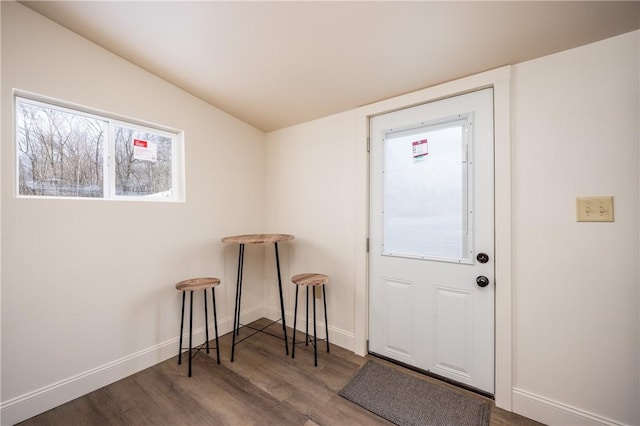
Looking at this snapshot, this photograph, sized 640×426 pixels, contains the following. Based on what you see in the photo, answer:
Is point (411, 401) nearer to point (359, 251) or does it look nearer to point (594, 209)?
point (359, 251)

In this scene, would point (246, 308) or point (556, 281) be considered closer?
point (556, 281)

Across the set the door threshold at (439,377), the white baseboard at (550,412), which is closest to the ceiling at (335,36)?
the white baseboard at (550,412)

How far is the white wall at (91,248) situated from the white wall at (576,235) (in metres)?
2.55

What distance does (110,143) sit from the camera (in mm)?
1979

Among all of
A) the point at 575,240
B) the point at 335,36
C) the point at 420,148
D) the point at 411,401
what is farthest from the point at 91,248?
the point at 575,240

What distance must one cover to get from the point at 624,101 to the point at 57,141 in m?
3.48

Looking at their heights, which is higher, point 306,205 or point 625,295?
point 306,205

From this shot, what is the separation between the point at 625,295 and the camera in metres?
1.35

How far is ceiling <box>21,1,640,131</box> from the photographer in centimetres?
133

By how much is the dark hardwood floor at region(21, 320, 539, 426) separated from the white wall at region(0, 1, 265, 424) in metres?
0.19

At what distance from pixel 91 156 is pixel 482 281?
9.74 feet

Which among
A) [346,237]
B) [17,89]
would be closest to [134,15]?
[17,89]

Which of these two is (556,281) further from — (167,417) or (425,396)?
(167,417)

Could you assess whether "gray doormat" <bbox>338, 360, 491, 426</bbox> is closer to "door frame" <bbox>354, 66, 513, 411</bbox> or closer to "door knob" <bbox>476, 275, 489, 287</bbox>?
"door frame" <bbox>354, 66, 513, 411</bbox>
